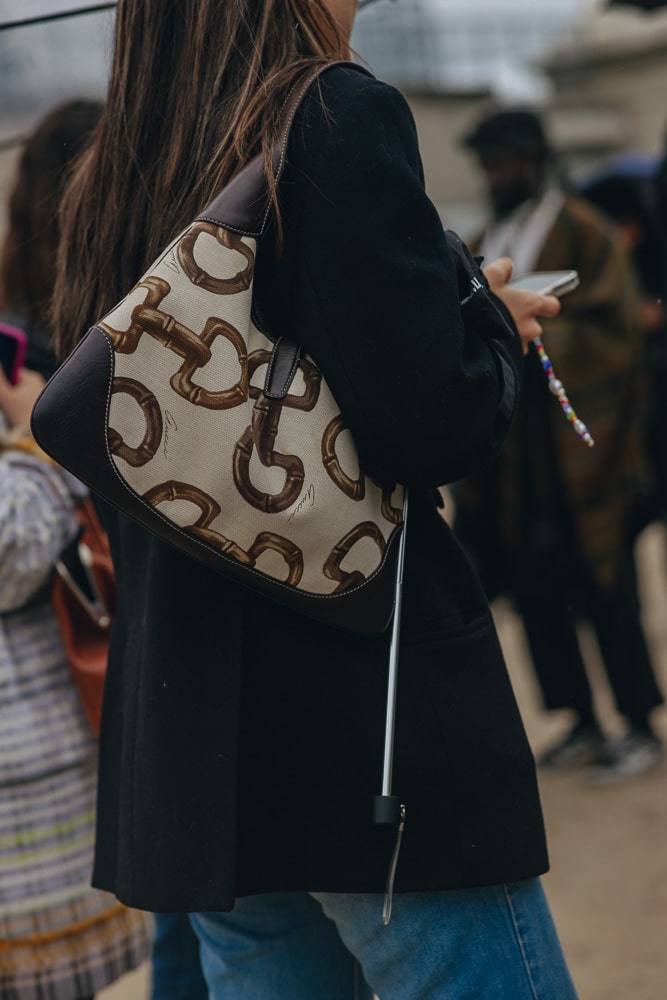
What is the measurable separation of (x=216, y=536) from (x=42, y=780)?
2.95 ft

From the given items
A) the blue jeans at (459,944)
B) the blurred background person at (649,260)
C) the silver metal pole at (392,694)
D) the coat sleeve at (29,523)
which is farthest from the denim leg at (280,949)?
the blurred background person at (649,260)

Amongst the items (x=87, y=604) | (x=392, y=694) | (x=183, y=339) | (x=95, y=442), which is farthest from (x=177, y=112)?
(x=87, y=604)

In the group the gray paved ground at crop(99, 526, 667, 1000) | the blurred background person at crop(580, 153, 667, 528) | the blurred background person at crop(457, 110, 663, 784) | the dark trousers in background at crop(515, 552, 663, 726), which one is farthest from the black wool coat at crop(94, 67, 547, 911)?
the blurred background person at crop(580, 153, 667, 528)

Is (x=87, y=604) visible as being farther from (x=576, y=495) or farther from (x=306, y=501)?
(x=576, y=495)

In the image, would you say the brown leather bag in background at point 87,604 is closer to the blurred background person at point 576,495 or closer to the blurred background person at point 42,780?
the blurred background person at point 42,780

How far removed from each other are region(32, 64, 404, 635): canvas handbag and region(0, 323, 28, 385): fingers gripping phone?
35.0 inches

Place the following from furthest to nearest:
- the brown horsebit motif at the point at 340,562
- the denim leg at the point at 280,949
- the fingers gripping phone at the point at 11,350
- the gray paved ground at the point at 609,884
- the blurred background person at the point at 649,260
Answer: the blurred background person at the point at 649,260, the gray paved ground at the point at 609,884, the fingers gripping phone at the point at 11,350, the denim leg at the point at 280,949, the brown horsebit motif at the point at 340,562

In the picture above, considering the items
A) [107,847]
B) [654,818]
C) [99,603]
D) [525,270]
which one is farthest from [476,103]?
[107,847]

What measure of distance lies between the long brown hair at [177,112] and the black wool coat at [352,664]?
0.31 feet

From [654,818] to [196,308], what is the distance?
2825 mm

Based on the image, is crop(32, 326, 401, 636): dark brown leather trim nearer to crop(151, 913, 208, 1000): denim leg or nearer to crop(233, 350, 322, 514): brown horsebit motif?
crop(233, 350, 322, 514): brown horsebit motif

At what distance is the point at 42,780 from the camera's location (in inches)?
78.7

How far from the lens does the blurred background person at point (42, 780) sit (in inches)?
77.9

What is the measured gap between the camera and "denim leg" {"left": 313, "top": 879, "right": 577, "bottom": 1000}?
1.32 m
